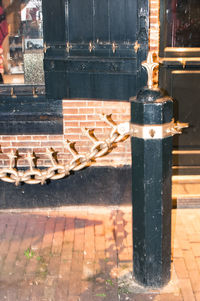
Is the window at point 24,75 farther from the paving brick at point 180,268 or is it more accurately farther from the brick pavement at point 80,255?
the paving brick at point 180,268

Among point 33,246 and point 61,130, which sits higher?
point 61,130

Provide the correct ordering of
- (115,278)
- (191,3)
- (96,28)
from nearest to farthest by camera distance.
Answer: (115,278) < (96,28) < (191,3)

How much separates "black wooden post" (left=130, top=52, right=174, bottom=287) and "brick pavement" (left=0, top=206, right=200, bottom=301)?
24cm

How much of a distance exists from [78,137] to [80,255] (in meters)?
1.31

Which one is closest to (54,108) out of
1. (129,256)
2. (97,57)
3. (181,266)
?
(97,57)

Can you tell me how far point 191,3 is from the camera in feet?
15.2

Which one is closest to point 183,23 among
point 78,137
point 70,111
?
point 70,111

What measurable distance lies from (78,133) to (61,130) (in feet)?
0.59

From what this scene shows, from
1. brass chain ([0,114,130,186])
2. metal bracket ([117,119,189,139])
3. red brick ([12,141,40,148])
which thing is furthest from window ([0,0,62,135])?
metal bracket ([117,119,189,139])

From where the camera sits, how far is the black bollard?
301 cm

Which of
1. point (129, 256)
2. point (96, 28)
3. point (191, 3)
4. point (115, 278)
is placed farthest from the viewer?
point (191, 3)

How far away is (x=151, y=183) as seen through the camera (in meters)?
3.11

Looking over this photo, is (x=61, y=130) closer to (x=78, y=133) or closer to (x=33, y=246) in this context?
(x=78, y=133)

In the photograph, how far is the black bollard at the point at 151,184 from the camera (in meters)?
3.01
